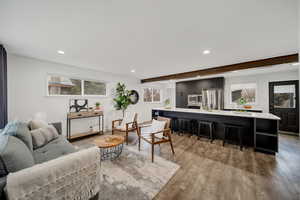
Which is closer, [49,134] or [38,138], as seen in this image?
[38,138]

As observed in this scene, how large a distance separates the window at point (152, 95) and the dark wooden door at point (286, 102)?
17.3 ft

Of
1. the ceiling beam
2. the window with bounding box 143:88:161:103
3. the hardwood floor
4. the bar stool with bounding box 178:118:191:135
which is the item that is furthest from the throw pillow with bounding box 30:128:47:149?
the window with bounding box 143:88:161:103

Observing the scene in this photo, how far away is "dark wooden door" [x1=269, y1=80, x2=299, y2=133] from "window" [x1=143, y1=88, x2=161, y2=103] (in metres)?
5.26

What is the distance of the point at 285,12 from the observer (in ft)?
4.54

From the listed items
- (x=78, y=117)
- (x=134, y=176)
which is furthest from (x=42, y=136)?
(x=134, y=176)

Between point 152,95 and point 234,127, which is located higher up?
point 152,95

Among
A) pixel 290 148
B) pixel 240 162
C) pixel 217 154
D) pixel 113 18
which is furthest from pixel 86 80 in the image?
pixel 290 148

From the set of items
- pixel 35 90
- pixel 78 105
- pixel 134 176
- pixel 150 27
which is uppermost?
pixel 150 27

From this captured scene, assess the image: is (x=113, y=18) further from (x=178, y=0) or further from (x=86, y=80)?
(x=86, y=80)

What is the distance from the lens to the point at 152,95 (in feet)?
23.4

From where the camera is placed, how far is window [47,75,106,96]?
3467 millimetres

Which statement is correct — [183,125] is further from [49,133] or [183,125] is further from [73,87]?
[73,87]

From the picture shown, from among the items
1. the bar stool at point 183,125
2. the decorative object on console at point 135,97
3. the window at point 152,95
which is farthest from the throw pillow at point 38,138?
the window at point 152,95

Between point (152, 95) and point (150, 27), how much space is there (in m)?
5.50
